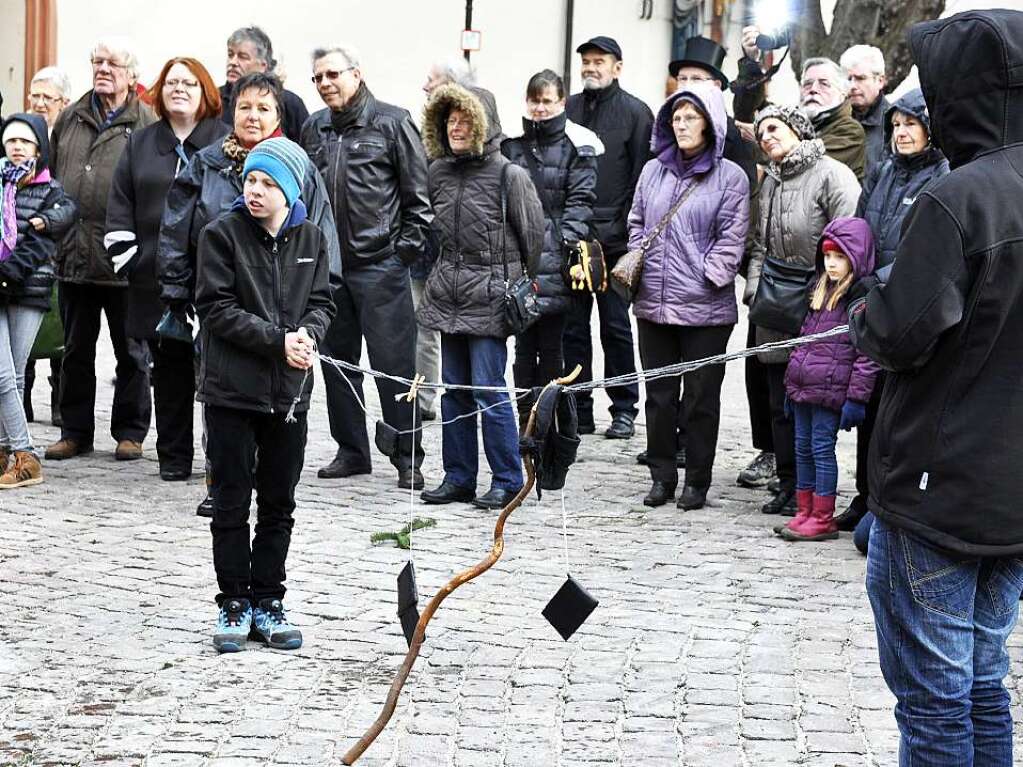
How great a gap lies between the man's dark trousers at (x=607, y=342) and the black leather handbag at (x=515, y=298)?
1.72 meters

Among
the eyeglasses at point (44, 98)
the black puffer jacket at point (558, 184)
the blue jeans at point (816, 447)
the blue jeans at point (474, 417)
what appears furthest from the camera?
the eyeglasses at point (44, 98)

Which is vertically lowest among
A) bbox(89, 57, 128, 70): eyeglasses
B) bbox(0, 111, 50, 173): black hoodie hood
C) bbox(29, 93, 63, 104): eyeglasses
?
bbox(0, 111, 50, 173): black hoodie hood

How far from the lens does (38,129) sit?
856 cm

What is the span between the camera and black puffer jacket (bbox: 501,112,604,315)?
352 inches

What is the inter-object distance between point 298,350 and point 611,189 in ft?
14.7

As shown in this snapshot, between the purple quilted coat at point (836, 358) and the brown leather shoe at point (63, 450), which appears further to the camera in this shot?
the brown leather shoe at point (63, 450)

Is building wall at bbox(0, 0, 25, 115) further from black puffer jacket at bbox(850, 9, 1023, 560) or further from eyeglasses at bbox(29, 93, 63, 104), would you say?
black puffer jacket at bbox(850, 9, 1023, 560)

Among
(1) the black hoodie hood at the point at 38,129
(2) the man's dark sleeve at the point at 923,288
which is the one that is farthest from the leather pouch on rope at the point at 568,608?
(1) the black hoodie hood at the point at 38,129

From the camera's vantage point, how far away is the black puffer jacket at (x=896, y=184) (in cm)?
717

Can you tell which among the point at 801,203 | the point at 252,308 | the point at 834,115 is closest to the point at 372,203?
the point at 801,203

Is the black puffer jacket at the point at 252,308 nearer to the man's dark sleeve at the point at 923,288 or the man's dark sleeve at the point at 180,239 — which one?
the man's dark sleeve at the point at 180,239

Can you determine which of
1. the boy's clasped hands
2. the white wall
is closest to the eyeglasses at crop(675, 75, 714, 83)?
the boy's clasped hands

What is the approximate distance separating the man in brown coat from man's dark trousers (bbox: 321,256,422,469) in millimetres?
2297

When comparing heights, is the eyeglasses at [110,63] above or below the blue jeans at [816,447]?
above
